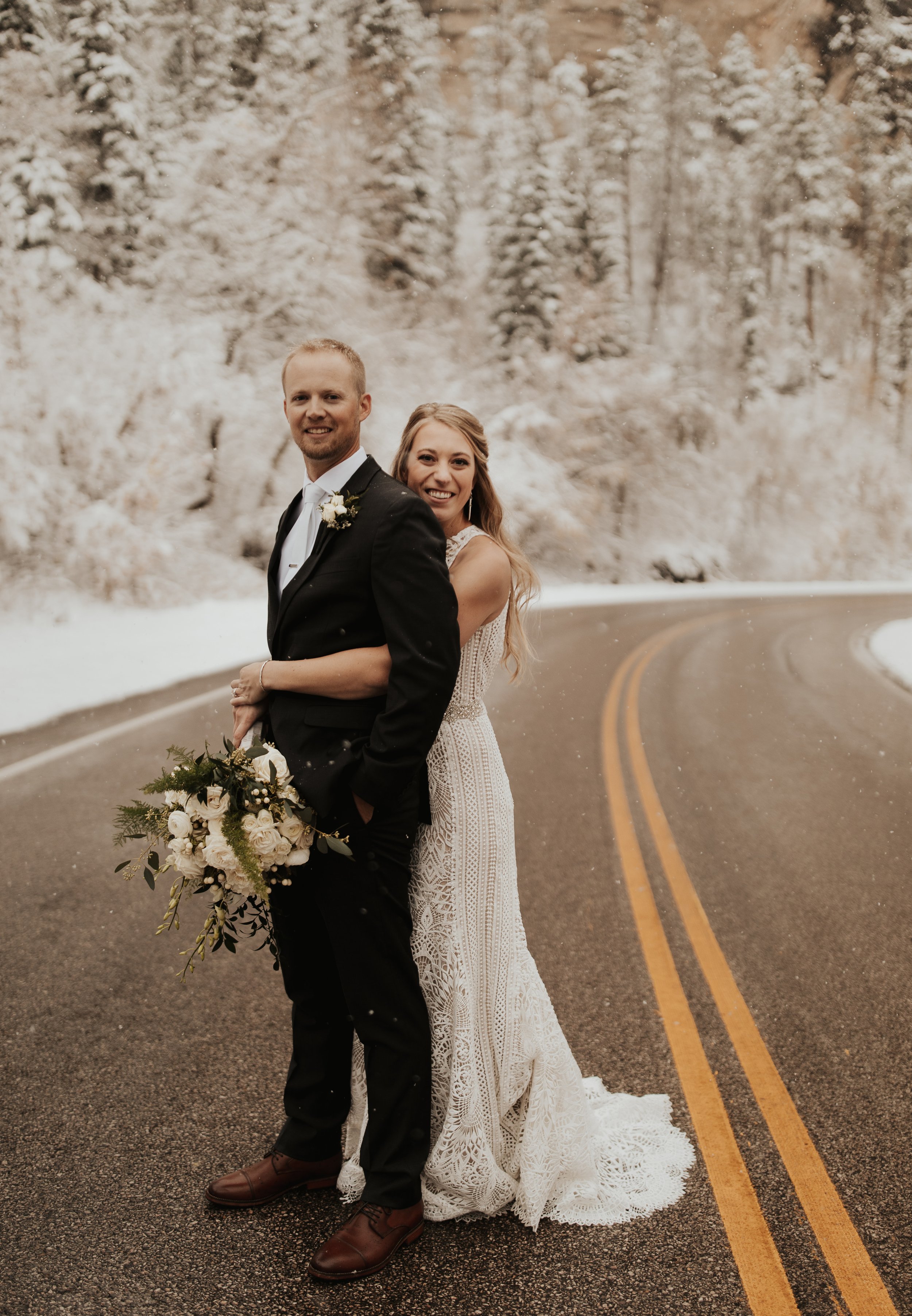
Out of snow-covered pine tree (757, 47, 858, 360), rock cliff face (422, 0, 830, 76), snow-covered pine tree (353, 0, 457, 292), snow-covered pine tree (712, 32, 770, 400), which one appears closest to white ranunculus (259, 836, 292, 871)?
snow-covered pine tree (353, 0, 457, 292)

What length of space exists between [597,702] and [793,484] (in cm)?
3159

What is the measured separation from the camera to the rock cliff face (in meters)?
44.4

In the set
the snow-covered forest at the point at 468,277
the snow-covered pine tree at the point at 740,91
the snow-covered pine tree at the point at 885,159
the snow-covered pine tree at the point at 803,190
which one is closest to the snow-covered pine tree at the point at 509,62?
the snow-covered forest at the point at 468,277

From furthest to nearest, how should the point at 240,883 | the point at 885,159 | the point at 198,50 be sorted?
the point at 885,159, the point at 198,50, the point at 240,883

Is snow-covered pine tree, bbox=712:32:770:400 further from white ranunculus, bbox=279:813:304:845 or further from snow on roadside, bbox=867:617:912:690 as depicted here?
white ranunculus, bbox=279:813:304:845

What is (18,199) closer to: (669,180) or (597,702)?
(597,702)

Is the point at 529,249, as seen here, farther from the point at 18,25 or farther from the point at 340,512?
the point at 340,512

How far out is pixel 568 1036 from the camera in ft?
11.8

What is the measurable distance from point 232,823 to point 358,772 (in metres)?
0.33

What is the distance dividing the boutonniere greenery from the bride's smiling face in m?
0.26

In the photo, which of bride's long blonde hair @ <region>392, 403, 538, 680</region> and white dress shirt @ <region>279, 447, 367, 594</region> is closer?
white dress shirt @ <region>279, 447, 367, 594</region>

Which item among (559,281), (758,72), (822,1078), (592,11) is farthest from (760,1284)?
(592,11)

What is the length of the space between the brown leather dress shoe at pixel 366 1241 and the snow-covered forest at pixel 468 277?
61.7 ft

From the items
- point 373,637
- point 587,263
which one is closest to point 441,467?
point 373,637
